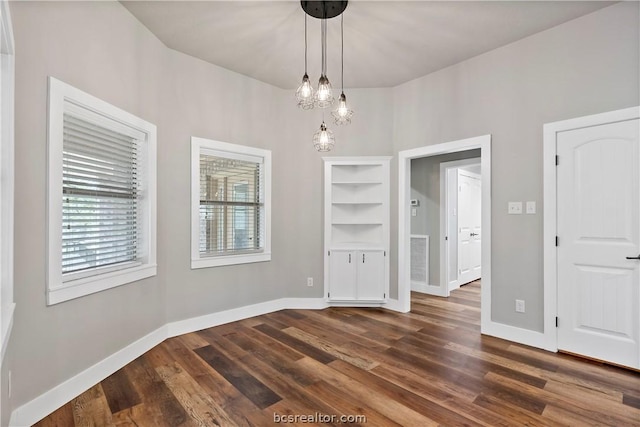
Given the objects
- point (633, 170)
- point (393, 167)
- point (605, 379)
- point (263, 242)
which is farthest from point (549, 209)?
point (263, 242)

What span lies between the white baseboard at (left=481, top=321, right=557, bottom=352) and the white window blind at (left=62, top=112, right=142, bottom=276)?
142 inches

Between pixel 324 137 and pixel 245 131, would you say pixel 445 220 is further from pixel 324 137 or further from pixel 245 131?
pixel 245 131

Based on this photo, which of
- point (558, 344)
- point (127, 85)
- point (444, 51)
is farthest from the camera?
point (444, 51)

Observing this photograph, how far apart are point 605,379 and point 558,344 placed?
1.64 feet

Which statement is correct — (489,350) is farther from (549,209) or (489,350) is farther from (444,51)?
(444,51)

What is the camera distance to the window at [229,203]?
3.57 m

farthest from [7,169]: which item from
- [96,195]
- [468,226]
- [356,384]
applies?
[468,226]

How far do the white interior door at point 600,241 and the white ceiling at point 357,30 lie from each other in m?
1.12

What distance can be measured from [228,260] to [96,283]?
1.51 m

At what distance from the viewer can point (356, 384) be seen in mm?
2381

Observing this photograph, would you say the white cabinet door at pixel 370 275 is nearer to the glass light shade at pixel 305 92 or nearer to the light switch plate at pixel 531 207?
the light switch plate at pixel 531 207

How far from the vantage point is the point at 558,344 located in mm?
2957

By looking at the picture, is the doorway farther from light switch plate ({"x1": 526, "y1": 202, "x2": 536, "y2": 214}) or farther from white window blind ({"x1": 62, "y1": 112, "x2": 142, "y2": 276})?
white window blind ({"x1": 62, "y1": 112, "x2": 142, "y2": 276})

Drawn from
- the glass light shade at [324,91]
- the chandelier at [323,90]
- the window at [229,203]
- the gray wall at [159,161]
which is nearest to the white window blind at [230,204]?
the window at [229,203]
